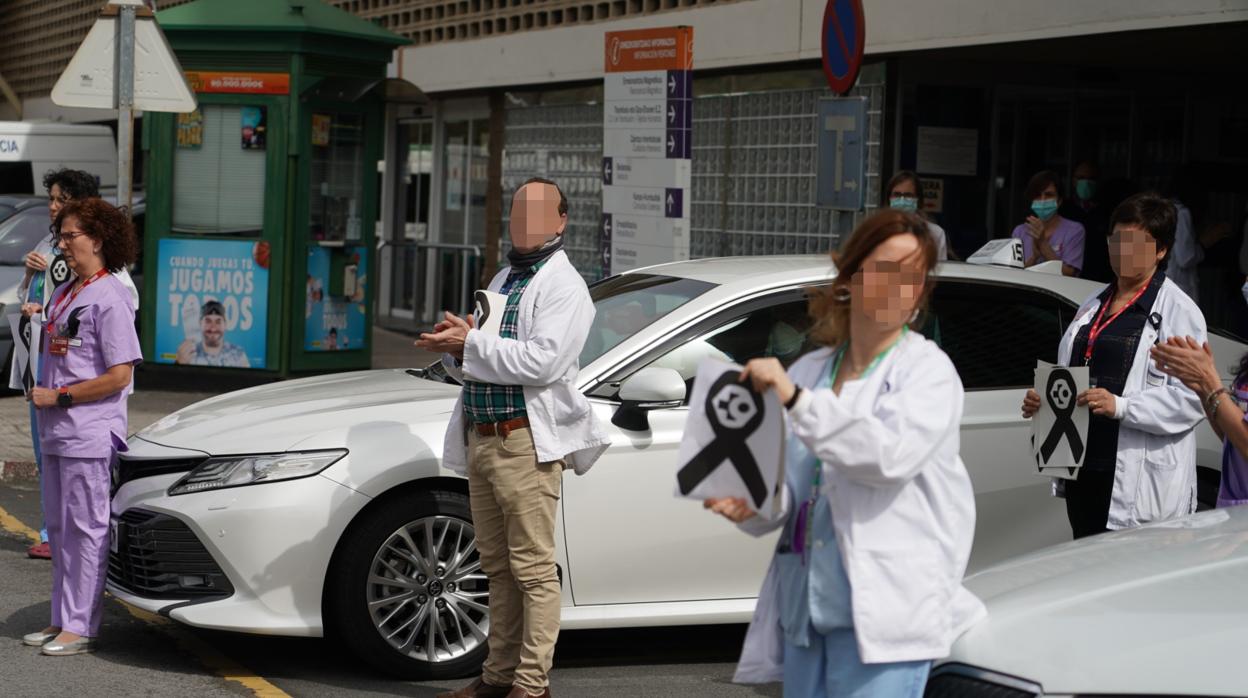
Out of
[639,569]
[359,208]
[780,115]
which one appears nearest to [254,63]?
[359,208]

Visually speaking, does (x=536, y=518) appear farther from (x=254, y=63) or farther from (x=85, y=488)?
(x=254, y=63)

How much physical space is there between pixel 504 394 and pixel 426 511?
2.62 feet

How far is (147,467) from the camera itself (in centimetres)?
587

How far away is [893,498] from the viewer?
321 cm

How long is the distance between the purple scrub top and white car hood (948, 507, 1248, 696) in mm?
3440

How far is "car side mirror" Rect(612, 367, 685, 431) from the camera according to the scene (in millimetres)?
5406

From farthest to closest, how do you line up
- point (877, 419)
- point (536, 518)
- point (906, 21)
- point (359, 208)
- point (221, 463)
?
1. point (359, 208)
2. point (906, 21)
3. point (221, 463)
4. point (536, 518)
5. point (877, 419)

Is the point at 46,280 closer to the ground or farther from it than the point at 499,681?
farther from it

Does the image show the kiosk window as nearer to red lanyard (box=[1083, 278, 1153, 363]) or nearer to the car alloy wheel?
the car alloy wheel

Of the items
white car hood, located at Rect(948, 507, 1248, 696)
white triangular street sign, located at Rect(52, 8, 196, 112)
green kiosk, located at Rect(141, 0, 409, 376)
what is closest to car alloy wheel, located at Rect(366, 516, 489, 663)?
white car hood, located at Rect(948, 507, 1248, 696)

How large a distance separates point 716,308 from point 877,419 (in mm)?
2854

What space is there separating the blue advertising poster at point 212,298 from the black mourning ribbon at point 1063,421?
8859 mm

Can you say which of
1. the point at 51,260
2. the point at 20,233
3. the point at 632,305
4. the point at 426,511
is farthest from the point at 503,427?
the point at 20,233

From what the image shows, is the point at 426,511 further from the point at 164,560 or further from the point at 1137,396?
the point at 1137,396
